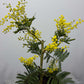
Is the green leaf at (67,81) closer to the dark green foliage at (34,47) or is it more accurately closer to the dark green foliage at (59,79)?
the dark green foliage at (59,79)

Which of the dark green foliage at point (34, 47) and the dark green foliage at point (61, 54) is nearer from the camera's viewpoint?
the dark green foliage at point (61, 54)

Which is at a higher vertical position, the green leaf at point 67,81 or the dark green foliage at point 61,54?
the dark green foliage at point 61,54

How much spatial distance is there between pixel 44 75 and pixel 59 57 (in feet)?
0.54

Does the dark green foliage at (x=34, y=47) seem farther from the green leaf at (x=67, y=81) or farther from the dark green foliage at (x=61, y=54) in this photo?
the green leaf at (x=67, y=81)

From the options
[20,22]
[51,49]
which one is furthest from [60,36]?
[20,22]

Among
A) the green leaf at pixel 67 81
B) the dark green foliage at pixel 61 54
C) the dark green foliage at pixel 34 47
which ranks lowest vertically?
the green leaf at pixel 67 81

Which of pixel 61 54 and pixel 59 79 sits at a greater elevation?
pixel 61 54

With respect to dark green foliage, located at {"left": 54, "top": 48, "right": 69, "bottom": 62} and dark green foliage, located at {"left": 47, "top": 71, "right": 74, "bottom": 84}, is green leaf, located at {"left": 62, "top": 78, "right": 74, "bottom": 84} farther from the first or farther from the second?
dark green foliage, located at {"left": 54, "top": 48, "right": 69, "bottom": 62}

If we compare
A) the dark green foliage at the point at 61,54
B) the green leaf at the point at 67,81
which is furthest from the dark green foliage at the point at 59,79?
the dark green foliage at the point at 61,54

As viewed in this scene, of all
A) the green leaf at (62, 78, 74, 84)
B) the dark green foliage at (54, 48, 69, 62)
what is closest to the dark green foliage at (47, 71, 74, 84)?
the green leaf at (62, 78, 74, 84)

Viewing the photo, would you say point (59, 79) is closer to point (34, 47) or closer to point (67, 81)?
point (67, 81)

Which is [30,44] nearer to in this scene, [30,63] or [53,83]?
[30,63]

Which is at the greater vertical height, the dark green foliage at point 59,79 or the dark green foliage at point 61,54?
the dark green foliage at point 61,54

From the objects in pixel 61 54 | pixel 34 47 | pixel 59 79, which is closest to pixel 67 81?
pixel 59 79
